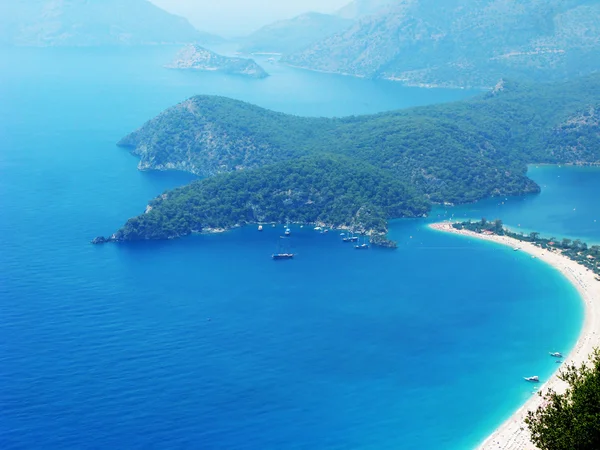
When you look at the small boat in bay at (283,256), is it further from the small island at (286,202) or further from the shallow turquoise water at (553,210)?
the shallow turquoise water at (553,210)

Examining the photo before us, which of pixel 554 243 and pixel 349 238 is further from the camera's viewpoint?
pixel 349 238

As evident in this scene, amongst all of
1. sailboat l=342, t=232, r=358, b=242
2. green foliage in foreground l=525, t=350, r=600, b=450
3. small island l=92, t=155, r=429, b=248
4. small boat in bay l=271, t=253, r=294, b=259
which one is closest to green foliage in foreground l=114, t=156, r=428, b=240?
small island l=92, t=155, r=429, b=248

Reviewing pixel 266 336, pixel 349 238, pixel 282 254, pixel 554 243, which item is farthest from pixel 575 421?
pixel 554 243

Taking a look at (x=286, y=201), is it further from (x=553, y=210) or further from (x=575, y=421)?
(x=575, y=421)

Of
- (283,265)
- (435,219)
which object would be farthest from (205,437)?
(435,219)

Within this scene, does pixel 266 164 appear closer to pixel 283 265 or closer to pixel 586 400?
pixel 283 265

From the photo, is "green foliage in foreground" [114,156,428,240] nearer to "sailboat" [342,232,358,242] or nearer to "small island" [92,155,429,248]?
"small island" [92,155,429,248]
